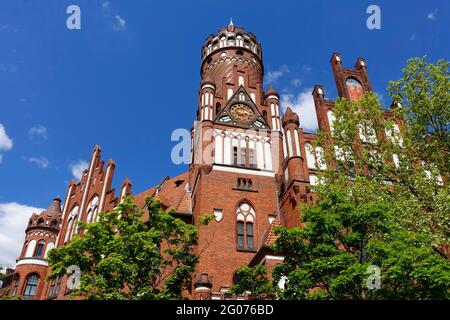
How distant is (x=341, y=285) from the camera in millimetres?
9664

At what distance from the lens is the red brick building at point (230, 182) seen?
19.1 m

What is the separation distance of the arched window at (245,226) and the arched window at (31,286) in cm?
1647

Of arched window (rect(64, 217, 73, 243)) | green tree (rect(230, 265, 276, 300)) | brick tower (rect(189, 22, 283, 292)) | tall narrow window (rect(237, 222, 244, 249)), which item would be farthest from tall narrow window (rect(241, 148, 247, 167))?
arched window (rect(64, 217, 73, 243))

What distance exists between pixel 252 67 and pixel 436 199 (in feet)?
77.1

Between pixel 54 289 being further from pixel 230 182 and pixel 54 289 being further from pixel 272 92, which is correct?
pixel 272 92

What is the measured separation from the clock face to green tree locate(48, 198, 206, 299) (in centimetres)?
1348

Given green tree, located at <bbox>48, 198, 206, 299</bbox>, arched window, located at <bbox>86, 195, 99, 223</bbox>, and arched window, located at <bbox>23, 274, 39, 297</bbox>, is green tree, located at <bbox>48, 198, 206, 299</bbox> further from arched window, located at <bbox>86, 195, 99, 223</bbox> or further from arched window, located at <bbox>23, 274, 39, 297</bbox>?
arched window, located at <bbox>23, 274, 39, 297</bbox>

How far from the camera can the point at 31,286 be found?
88.3 feet

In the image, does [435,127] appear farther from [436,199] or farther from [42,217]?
[42,217]

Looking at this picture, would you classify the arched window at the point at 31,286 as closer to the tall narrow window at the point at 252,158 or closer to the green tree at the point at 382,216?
the tall narrow window at the point at 252,158

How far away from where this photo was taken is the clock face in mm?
26781

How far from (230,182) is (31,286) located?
16.8m

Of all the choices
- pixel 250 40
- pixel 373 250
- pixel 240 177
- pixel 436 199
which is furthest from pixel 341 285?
pixel 250 40

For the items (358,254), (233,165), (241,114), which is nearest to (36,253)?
(233,165)
